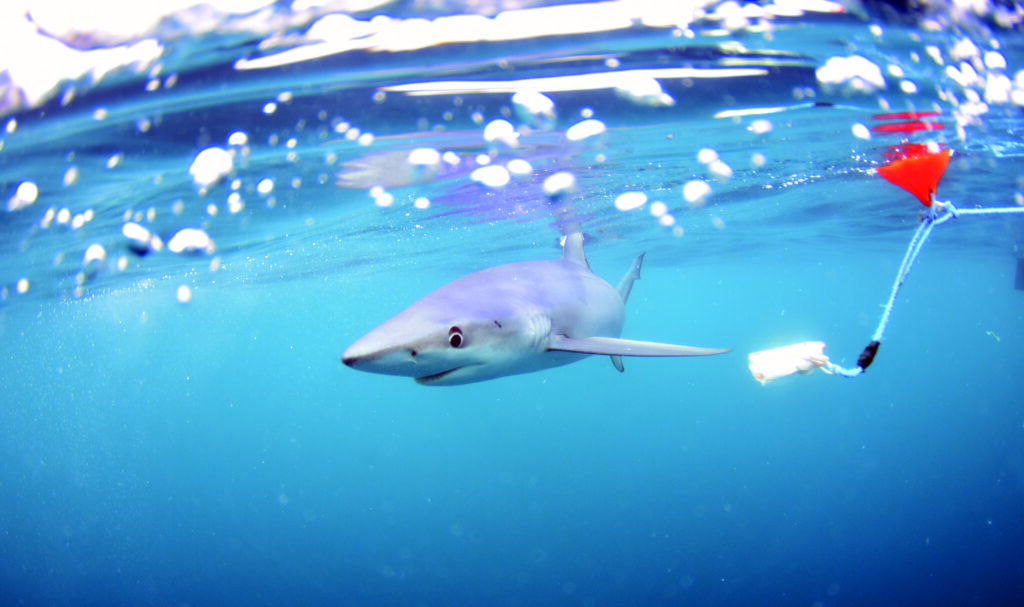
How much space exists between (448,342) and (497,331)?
22.7 inches

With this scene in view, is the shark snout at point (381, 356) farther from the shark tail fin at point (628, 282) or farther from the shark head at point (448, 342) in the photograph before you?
the shark tail fin at point (628, 282)

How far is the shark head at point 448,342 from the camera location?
3.08 metres

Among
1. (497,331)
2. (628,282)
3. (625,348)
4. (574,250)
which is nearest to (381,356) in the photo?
(497,331)

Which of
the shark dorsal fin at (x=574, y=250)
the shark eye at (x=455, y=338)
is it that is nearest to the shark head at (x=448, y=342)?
the shark eye at (x=455, y=338)

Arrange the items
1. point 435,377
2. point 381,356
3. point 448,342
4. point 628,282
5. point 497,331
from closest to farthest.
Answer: point 381,356 → point 448,342 → point 435,377 → point 497,331 → point 628,282

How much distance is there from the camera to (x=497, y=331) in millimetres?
3881

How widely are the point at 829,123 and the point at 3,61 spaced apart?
1075 centimetres


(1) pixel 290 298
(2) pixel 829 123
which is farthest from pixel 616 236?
(1) pixel 290 298

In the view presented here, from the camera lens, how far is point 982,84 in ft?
25.6

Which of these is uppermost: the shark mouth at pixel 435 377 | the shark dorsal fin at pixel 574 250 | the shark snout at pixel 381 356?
the shark snout at pixel 381 356

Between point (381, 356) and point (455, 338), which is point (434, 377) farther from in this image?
point (381, 356)

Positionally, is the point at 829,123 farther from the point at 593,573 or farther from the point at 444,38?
the point at 593,573

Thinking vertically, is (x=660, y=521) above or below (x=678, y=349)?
below

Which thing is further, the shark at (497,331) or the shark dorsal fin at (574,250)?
the shark dorsal fin at (574,250)
